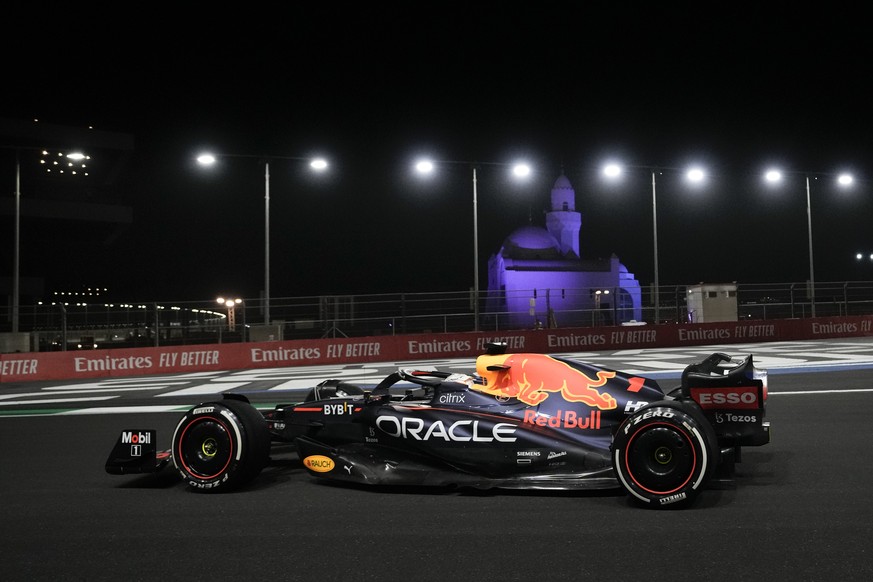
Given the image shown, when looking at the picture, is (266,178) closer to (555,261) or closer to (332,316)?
(332,316)

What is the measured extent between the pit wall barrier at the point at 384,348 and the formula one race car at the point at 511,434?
52.4ft

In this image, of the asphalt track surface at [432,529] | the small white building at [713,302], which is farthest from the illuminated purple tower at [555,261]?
the asphalt track surface at [432,529]

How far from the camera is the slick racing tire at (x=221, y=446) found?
568 cm

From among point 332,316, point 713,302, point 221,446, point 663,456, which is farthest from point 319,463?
point 713,302

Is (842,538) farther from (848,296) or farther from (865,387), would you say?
(848,296)

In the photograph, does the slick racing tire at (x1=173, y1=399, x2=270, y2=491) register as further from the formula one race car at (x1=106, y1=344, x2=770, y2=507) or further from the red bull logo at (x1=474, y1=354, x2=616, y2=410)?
the red bull logo at (x1=474, y1=354, x2=616, y2=410)

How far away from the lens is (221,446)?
227 inches

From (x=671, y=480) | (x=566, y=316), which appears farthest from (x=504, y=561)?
(x=566, y=316)

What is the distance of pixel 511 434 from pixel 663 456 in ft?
3.81

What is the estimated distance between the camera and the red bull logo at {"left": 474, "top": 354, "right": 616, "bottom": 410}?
18.4 feet

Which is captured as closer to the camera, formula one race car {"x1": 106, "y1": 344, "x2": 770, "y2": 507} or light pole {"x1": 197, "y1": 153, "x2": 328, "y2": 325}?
formula one race car {"x1": 106, "y1": 344, "x2": 770, "y2": 507}

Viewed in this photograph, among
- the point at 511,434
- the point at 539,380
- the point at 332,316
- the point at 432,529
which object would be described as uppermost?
the point at 332,316

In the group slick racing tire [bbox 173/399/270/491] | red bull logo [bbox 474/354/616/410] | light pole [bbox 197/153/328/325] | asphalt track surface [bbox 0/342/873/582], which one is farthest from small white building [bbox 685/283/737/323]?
slick racing tire [bbox 173/399/270/491]

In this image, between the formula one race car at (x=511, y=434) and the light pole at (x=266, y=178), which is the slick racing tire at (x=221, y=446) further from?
the light pole at (x=266, y=178)
